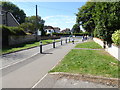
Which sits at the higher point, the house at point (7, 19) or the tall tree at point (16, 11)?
the tall tree at point (16, 11)

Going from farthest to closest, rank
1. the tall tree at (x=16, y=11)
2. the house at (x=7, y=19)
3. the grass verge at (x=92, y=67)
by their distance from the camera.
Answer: the tall tree at (x=16, y=11), the house at (x=7, y=19), the grass verge at (x=92, y=67)

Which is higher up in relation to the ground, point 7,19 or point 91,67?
point 7,19

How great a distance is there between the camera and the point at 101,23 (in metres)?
12.1

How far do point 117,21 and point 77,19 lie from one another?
109ft

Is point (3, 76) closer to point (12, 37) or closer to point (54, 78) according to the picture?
point (54, 78)

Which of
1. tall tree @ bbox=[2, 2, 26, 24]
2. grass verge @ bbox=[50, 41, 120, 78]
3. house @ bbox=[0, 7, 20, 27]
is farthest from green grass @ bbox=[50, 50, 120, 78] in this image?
tall tree @ bbox=[2, 2, 26, 24]

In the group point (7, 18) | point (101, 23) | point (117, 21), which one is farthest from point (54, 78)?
point (7, 18)

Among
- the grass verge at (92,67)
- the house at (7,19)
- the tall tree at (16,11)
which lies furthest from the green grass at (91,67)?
the tall tree at (16,11)

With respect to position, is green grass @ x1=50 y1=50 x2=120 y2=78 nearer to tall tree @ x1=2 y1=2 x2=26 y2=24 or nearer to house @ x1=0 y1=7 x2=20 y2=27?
house @ x1=0 y1=7 x2=20 y2=27

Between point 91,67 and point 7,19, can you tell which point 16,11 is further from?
point 91,67

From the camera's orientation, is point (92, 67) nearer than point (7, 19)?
Yes

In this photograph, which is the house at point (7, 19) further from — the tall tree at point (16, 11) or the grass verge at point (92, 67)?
the grass verge at point (92, 67)

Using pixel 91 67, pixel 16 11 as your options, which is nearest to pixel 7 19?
pixel 16 11

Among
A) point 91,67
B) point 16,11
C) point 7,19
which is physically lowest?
point 91,67
